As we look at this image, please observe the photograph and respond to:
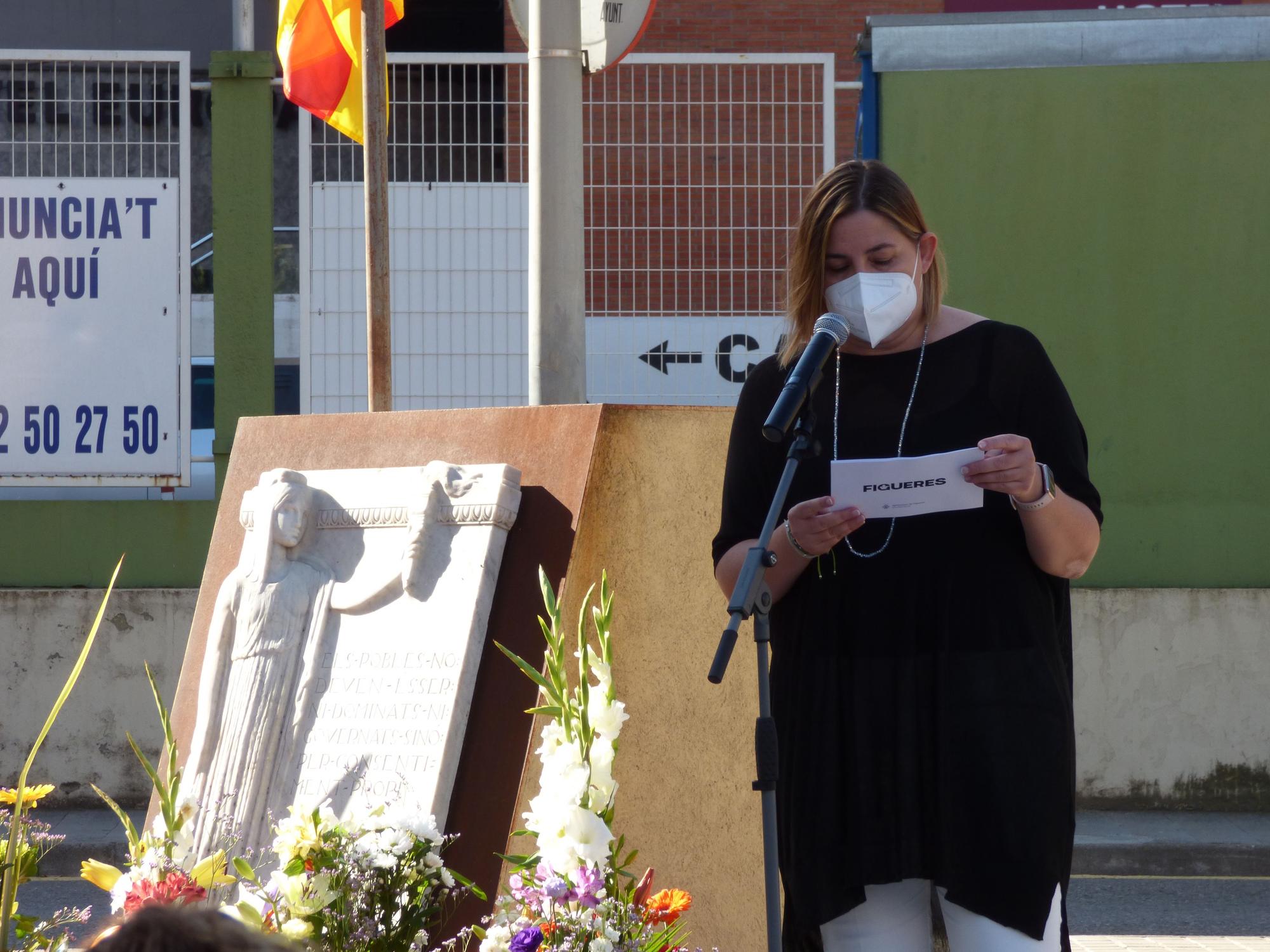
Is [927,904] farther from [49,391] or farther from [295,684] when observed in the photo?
[49,391]

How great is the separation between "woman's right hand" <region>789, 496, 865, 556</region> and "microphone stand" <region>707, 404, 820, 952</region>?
74mm

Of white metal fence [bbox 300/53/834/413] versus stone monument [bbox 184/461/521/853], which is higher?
white metal fence [bbox 300/53/834/413]

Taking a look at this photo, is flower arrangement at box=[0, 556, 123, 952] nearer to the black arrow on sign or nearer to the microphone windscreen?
the microphone windscreen

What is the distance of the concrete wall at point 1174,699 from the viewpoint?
28.1ft

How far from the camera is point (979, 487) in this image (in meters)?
2.41

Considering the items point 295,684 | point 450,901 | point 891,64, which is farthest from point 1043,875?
point 891,64

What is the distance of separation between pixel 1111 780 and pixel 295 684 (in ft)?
19.3

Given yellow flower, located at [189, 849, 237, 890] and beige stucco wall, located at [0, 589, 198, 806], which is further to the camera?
beige stucco wall, located at [0, 589, 198, 806]

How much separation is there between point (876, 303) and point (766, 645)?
611 mm

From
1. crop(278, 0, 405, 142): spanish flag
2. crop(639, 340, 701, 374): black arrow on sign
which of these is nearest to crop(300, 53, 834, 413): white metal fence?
crop(639, 340, 701, 374): black arrow on sign

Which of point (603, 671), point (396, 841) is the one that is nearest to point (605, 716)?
point (603, 671)

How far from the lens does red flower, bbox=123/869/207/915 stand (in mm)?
2375

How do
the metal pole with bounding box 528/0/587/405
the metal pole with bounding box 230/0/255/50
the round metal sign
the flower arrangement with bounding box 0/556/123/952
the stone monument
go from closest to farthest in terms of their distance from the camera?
the flower arrangement with bounding box 0/556/123/952 < the stone monument < the metal pole with bounding box 528/0/587/405 < the round metal sign < the metal pole with bounding box 230/0/255/50

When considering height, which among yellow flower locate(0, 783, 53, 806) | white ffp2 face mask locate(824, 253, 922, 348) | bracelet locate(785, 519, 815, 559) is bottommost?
yellow flower locate(0, 783, 53, 806)
